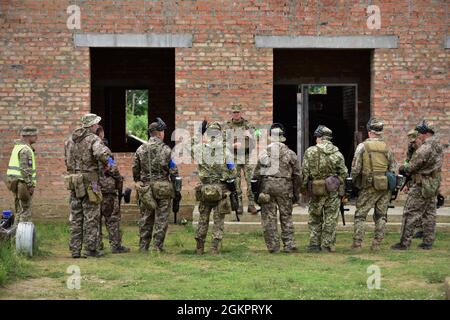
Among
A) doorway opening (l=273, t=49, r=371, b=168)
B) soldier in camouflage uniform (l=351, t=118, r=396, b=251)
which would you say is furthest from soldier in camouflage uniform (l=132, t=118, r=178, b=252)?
doorway opening (l=273, t=49, r=371, b=168)

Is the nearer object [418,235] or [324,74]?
[418,235]

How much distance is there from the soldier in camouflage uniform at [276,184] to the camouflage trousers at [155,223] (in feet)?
4.54

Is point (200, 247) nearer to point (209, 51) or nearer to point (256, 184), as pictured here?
point (256, 184)

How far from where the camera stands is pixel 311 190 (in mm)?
11711

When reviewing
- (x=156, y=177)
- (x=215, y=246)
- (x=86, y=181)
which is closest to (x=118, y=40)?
(x=156, y=177)

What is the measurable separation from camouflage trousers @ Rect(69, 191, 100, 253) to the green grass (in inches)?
9.7

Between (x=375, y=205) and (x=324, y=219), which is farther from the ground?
(x=375, y=205)

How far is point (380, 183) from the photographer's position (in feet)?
38.3

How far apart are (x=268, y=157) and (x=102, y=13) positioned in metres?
5.11

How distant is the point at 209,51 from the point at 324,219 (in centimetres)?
470

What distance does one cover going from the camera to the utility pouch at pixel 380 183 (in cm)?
1168

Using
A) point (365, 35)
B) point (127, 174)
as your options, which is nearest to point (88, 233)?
point (127, 174)

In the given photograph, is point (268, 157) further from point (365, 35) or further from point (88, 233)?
point (365, 35)

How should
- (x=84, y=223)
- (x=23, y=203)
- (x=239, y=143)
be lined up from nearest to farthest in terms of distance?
(x=84, y=223), (x=23, y=203), (x=239, y=143)
